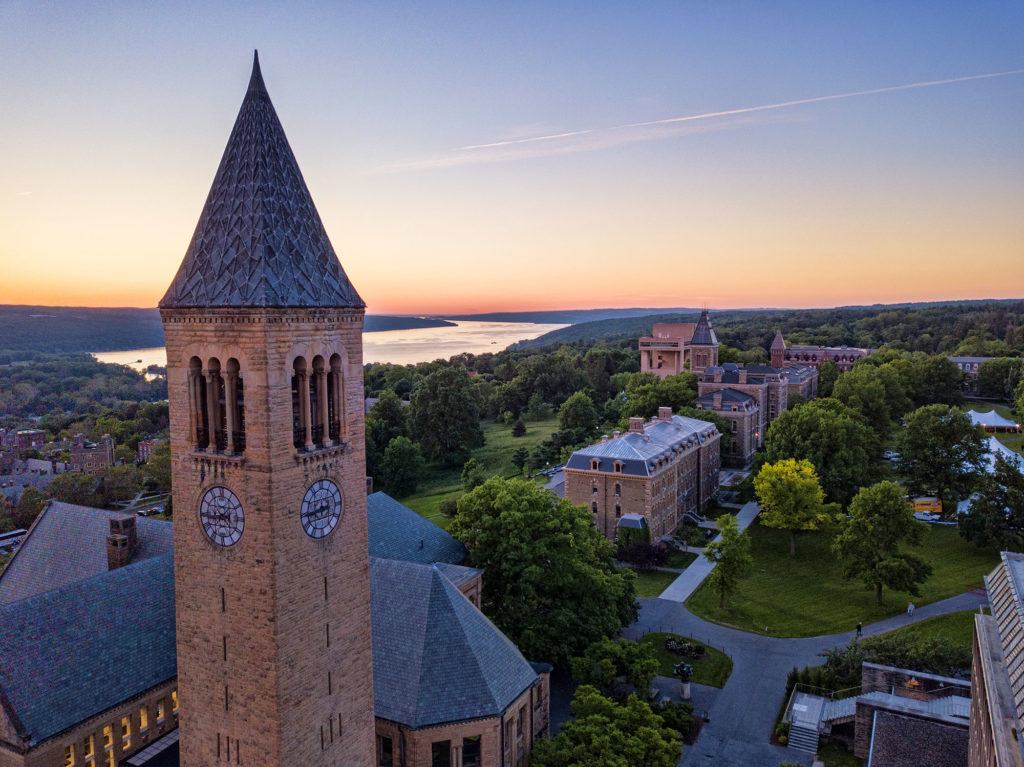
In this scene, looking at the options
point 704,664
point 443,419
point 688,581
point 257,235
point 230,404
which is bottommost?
point 704,664

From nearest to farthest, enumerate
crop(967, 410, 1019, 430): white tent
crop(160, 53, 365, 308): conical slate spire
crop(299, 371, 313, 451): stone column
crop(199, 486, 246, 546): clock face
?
crop(160, 53, 365, 308): conical slate spire → crop(199, 486, 246, 546): clock face → crop(299, 371, 313, 451): stone column → crop(967, 410, 1019, 430): white tent

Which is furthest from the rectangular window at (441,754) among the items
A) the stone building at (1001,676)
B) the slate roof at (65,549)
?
the slate roof at (65,549)

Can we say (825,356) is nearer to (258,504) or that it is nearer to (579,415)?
(579,415)

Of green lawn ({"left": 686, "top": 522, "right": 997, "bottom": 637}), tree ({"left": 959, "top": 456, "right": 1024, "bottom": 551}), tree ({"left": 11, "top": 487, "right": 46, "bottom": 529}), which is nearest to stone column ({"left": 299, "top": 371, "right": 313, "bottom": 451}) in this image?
green lawn ({"left": 686, "top": 522, "right": 997, "bottom": 637})

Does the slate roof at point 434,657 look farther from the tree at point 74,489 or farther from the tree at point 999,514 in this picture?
the tree at point 74,489

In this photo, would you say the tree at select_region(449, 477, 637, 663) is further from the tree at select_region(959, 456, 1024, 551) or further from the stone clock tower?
the tree at select_region(959, 456, 1024, 551)

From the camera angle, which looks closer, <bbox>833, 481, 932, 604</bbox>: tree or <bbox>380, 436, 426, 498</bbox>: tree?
<bbox>833, 481, 932, 604</bbox>: tree

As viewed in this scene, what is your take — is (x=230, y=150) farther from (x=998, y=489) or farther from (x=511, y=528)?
(x=998, y=489)

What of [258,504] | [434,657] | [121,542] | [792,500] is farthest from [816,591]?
[258,504]
